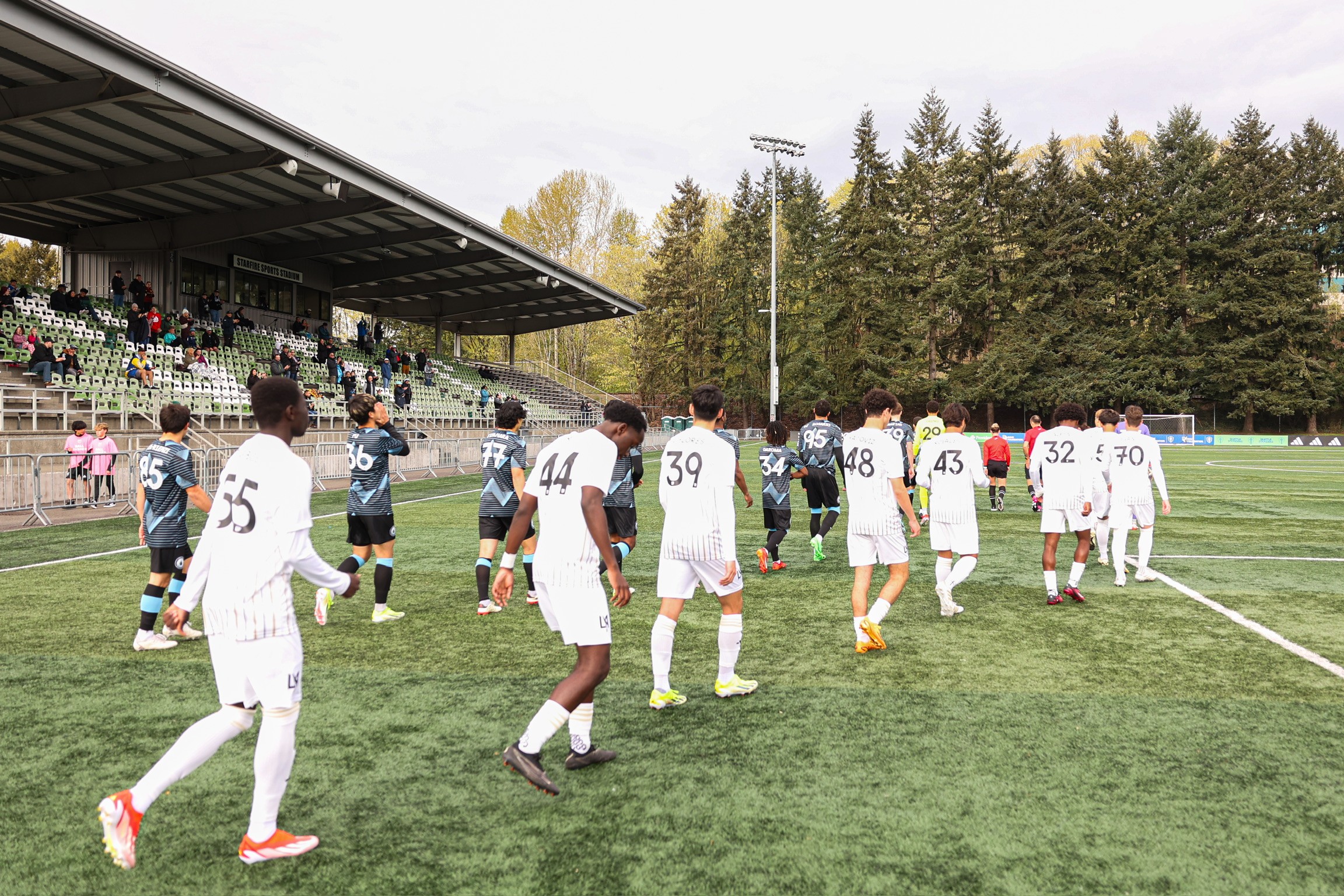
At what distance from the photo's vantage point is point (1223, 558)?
10461 millimetres

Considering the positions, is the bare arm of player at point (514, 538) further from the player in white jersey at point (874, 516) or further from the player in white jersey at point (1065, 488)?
the player in white jersey at point (1065, 488)

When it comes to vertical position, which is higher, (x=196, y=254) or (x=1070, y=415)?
(x=196, y=254)

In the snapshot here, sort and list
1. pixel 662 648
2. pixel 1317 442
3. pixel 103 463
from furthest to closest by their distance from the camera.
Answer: pixel 1317 442
pixel 103 463
pixel 662 648

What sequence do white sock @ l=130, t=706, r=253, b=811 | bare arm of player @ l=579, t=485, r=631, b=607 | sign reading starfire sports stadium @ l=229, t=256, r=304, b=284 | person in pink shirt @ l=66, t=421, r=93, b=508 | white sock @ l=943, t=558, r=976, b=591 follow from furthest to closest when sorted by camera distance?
sign reading starfire sports stadium @ l=229, t=256, r=304, b=284 → person in pink shirt @ l=66, t=421, r=93, b=508 → white sock @ l=943, t=558, r=976, b=591 → bare arm of player @ l=579, t=485, r=631, b=607 → white sock @ l=130, t=706, r=253, b=811

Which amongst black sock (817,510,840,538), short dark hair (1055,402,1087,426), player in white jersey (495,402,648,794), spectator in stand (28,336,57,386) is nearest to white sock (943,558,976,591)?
short dark hair (1055,402,1087,426)

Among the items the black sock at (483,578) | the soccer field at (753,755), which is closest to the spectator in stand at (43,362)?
the soccer field at (753,755)

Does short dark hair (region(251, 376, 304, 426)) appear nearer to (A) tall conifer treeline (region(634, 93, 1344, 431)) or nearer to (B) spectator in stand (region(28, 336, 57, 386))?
(B) spectator in stand (region(28, 336, 57, 386))

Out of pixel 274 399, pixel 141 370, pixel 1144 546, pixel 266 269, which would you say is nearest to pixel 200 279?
pixel 266 269

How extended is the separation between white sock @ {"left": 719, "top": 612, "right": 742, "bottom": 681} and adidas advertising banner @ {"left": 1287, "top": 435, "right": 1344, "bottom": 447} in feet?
168

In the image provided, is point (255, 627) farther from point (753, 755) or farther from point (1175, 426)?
point (1175, 426)

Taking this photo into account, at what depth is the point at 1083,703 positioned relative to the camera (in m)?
5.09

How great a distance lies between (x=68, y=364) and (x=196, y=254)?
13022 millimetres

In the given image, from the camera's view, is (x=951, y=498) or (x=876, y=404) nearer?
(x=876, y=404)

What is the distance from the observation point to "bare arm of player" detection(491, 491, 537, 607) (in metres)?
3.98
